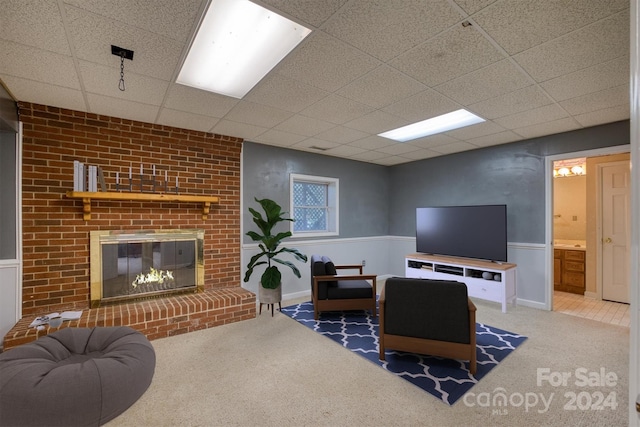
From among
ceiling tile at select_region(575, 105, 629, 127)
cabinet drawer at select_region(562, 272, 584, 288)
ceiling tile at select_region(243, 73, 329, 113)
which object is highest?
ceiling tile at select_region(243, 73, 329, 113)

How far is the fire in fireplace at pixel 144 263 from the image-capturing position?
3.40m

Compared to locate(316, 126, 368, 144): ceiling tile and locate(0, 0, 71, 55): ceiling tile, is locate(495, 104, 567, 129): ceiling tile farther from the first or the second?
locate(0, 0, 71, 55): ceiling tile

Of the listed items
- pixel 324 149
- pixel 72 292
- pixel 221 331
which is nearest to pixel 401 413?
pixel 221 331

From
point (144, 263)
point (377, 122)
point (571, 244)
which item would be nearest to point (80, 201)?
point (144, 263)

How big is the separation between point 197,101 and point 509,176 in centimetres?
440

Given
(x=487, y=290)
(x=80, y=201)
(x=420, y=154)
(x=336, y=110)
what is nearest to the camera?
(x=336, y=110)

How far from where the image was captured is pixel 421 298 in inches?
104

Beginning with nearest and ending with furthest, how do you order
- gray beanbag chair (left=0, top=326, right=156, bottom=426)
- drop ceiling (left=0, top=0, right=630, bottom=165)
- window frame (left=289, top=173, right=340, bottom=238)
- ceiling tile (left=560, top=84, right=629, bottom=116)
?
gray beanbag chair (left=0, top=326, right=156, bottom=426)
drop ceiling (left=0, top=0, right=630, bottom=165)
ceiling tile (left=560, top=84, right=629, bottom=116)
window frame (left=289, top=173, right=340, bottom=238)

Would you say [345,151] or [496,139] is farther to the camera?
[345,151]

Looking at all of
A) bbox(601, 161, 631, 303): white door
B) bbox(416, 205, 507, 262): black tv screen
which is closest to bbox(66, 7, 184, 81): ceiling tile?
bbox(416, 205, 507, 262): black tv screen

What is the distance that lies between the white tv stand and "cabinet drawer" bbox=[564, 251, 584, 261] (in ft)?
5.01

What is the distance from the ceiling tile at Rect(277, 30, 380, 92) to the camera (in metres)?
2.02

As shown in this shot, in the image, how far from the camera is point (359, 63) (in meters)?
2.25

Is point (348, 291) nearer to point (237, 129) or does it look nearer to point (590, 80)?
point (237, 129)
